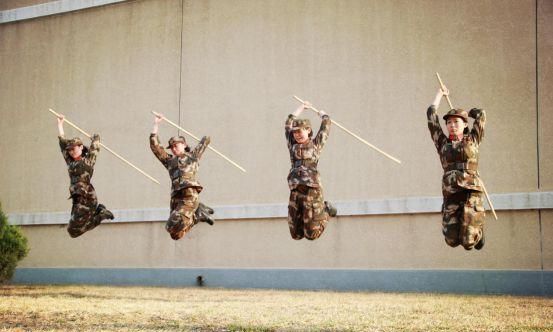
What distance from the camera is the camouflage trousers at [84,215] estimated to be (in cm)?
1283

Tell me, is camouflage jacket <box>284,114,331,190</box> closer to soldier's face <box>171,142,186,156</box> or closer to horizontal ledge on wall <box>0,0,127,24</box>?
soldier's face <box>171,142,186,156</box>

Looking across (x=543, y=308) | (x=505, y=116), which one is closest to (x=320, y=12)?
(x=505, y=116)

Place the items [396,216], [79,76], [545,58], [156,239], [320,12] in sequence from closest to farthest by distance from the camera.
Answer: [545,58], [396,216], [320,12], [156,239], [79,76]

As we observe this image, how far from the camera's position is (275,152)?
16.8 metres

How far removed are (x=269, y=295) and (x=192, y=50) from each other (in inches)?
254

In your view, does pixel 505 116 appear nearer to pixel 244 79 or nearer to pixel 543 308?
pixel 543 308

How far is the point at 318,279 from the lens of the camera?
1602 cm

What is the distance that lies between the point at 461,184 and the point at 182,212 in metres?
4.51

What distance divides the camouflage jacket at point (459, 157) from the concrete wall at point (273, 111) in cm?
462

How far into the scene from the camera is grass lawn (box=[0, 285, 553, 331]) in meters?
10.3

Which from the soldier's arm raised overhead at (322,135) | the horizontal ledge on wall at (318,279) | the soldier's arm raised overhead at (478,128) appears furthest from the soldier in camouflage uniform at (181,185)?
the soldier's arm raised overhead at (478,128)

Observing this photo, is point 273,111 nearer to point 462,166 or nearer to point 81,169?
point 81,169

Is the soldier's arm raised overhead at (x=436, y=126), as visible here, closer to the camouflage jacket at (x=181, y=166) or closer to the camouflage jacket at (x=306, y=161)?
the camouflage jacket at (x=306, y=161)

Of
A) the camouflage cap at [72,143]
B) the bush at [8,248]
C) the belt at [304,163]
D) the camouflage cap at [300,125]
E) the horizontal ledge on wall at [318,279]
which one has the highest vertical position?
the camouflage cap at [300,125]
